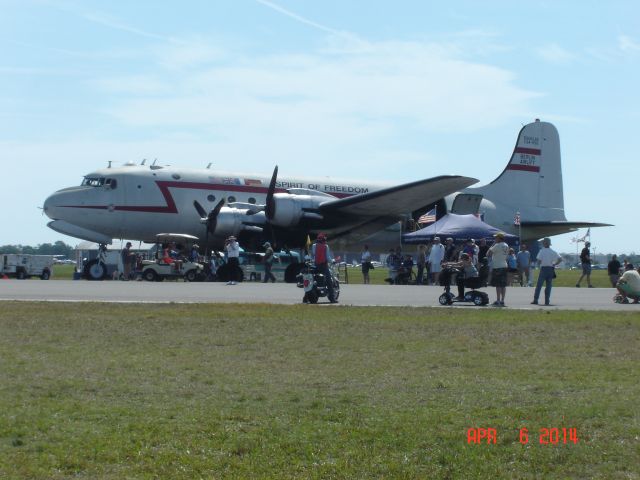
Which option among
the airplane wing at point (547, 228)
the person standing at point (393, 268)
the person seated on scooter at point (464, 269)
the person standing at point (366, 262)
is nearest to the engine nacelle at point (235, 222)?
the person standing at point (393, 268)

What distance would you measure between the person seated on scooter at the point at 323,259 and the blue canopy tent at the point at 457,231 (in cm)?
1295

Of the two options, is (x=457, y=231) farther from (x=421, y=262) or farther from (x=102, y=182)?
(x=102, y=182)

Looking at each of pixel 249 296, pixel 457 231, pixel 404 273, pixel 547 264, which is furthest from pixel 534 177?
pixel 249 296

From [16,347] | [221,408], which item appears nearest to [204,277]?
[16,347]

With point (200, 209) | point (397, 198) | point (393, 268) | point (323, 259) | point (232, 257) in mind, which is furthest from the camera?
point (393, 268)

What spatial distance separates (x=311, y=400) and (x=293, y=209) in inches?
956

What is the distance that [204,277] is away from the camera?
3300 cm

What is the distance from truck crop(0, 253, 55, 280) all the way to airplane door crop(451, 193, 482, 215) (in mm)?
19605

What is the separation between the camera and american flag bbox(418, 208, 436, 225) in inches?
1531

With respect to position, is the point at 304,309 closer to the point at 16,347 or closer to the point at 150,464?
the point at 16,347

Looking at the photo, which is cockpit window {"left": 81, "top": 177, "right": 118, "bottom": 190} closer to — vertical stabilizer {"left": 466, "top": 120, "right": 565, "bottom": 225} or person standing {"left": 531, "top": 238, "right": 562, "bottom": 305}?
person standing {"left": 531, "top": 238, "right": 562, "bottom": 305}

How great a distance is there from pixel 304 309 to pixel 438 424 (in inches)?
416

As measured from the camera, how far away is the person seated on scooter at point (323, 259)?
64.3 feet

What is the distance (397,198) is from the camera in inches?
1298
